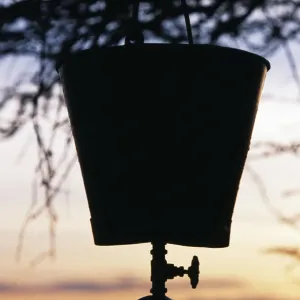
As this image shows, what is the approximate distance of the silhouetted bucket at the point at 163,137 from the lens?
4.96 ft

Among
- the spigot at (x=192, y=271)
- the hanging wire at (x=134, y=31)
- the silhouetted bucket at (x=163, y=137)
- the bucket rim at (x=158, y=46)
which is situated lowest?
the spigot at (x=192, y=271)

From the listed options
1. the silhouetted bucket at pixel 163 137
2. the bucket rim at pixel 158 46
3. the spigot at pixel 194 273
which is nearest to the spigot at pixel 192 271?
the spigot at pixel 194 273

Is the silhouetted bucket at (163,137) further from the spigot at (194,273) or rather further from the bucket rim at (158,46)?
the spigot at (194,273)

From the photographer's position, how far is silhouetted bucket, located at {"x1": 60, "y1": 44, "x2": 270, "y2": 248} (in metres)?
1.51

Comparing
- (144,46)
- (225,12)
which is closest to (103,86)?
(144,46)

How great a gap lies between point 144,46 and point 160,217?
37cm

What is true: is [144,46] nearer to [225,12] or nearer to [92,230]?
[92,230]

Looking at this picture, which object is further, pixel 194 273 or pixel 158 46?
pixel 194 273

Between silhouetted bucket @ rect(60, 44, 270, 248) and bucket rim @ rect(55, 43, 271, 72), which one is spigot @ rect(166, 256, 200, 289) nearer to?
silhouetted bucket @ rect(60, 44, 270, 248)

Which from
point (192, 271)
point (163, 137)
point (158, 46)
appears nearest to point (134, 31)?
point (158, 46)

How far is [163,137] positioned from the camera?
1.51m

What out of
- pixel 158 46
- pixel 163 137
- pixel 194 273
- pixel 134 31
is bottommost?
pixel 194 273

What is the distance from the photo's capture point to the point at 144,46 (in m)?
1.52

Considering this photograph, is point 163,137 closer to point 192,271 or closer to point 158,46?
point 158,46
